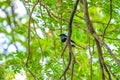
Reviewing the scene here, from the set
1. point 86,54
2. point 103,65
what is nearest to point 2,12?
point 86,54

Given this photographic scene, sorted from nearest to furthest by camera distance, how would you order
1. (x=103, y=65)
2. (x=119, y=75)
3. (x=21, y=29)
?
1. (x=103, y=65)
2. (x=119, y=75)
3. (x=21, y=29)

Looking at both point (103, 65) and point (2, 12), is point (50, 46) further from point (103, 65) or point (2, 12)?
point (103, 65)

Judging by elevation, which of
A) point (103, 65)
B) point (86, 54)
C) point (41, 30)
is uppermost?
point (103, 65)

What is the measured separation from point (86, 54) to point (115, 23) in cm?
30

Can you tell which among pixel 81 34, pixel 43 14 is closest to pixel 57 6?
pixel 43 14

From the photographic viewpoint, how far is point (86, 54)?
7.70 feet

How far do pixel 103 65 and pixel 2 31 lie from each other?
192cm

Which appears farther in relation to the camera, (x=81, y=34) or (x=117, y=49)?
(x=81, y=34)

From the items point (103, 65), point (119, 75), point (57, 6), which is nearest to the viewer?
point (103, 65)

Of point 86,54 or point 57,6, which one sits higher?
point 57,6

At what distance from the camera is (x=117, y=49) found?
2152mm

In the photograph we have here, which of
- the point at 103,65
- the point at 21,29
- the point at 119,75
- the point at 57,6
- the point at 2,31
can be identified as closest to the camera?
the point at 103,65

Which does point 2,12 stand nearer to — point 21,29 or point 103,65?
point 21,29

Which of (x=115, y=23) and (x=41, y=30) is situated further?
(x=41, y=30)
